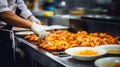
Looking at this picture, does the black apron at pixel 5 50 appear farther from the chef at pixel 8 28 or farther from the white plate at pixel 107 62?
the white plate at pixel 107 62

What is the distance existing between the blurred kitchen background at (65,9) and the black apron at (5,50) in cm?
184

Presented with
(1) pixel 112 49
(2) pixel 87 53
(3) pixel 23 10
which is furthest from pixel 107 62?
(3) pixel 23 10

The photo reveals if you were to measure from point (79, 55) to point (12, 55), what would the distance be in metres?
1.50

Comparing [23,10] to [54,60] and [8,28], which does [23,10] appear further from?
[54,60]

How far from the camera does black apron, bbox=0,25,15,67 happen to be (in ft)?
10.7

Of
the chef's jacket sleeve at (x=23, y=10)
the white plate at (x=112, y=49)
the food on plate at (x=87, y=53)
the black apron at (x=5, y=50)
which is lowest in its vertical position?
the black apron at (x=5, y=50)

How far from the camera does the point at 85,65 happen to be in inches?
80.7

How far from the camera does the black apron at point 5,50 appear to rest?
325cm

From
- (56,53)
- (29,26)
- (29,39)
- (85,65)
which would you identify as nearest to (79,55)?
(85,65)

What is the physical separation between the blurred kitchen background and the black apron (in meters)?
1.84

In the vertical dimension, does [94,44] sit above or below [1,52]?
above

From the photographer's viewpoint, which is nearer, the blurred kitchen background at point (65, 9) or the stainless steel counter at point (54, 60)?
the stainless steel counter at point (54, 60)

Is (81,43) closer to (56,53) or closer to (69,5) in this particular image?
(56,53)

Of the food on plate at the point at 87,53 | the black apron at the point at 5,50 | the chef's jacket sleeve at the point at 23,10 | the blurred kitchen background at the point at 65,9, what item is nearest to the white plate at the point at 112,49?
the food on plate at the point at 87,53
